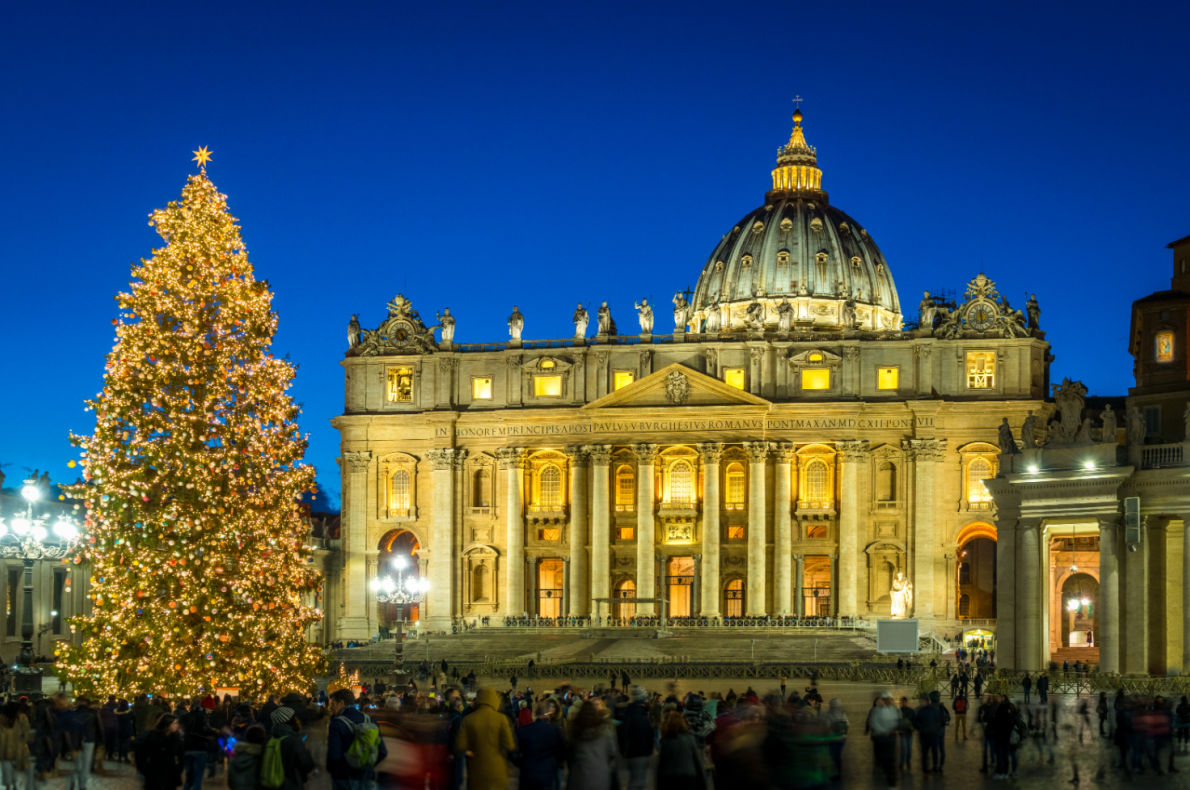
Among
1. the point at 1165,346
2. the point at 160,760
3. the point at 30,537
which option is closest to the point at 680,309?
the point at 1165,346

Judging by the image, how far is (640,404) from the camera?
96.6 metres

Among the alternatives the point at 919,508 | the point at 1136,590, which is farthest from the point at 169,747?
the point at 919,508

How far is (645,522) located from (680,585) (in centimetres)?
502

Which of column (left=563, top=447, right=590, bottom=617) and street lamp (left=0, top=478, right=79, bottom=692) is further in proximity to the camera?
column (left=563, top=447, right=590, bottom=617)

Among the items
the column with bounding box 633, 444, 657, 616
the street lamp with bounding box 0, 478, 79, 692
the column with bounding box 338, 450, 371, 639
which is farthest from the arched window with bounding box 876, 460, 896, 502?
the street lamp with bounding box 0, 478, 79, 692

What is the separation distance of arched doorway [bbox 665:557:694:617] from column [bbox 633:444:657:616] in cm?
209

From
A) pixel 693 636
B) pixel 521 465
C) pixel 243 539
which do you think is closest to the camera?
pixel 243 539

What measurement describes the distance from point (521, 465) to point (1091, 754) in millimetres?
65250

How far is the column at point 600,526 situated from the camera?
96312 millimetres

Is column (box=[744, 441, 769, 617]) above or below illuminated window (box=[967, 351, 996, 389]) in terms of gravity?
below

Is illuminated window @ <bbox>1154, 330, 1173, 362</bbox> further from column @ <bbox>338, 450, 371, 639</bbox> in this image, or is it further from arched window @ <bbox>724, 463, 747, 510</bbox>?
column @ <bbox>338, 450, 371, 639</bbox>

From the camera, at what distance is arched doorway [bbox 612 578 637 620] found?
9744 cm

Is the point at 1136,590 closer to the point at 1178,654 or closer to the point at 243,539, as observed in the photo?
the point at 1178,654

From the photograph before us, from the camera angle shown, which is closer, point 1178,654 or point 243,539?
point 243,539
